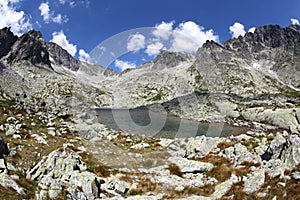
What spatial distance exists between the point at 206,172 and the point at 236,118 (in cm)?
8402

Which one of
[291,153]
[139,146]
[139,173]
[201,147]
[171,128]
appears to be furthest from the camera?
[171,128]

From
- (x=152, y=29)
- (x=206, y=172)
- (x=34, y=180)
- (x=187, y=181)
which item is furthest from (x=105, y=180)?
(x=152, y=29)

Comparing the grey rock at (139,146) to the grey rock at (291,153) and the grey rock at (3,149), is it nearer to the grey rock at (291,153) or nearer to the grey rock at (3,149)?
the grey rock at (3,149)

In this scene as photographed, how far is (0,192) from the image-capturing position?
14.1 m

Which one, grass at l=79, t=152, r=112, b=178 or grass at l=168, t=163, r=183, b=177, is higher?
grass at l=168, t=163, r=183, b=177

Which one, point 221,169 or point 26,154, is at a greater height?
point 221,169

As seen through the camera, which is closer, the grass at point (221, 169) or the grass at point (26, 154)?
the grass at point (26, 154)

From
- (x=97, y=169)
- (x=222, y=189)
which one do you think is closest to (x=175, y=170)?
(x=222, y=189)

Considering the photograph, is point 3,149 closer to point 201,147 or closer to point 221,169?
point 221,169

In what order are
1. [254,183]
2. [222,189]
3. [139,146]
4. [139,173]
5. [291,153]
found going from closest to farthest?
[254,183] < [222,189] < [291,153] < [139,173] < [139,146]

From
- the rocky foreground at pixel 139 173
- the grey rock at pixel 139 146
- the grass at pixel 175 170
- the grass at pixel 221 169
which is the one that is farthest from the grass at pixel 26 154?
the grass at pixel 221 169

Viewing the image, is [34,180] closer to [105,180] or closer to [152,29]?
[105,180]

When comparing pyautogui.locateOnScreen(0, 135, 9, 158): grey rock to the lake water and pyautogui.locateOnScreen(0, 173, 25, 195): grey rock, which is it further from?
the lake water

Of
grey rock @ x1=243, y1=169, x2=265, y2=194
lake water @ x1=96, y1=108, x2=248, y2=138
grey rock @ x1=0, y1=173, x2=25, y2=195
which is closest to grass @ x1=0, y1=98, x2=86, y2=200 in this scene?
grey rock @ x1=0, y1=173, x2=25, y2=195
